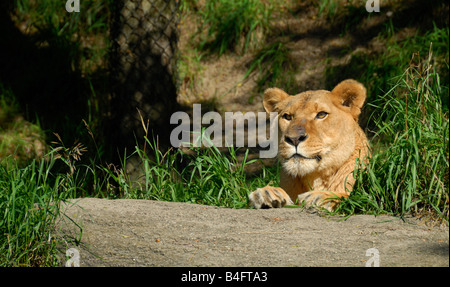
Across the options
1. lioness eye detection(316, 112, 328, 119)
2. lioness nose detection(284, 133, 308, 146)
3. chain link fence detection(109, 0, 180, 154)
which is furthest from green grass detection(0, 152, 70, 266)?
chain link fence detection(109, 0, 180, 154)

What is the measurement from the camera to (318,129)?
537cm

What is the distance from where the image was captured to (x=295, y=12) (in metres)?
10.5

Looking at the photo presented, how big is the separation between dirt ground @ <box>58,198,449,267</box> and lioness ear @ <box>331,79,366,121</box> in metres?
1.02

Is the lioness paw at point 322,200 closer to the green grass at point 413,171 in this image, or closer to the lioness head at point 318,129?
the green grass at point 413,171

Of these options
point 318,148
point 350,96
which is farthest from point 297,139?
point 350,96

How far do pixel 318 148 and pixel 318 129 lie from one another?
0.56 feet

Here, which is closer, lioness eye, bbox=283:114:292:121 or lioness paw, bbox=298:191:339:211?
lioness paw, bbox=298:191:339:211

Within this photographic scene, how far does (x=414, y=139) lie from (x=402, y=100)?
2.70 ft

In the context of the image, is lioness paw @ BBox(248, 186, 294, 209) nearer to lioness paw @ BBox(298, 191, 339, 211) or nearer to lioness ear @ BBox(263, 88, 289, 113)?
lioness paw @ BBox(298, 191, 339, 211)

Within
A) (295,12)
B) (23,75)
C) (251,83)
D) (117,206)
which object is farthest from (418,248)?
(23,75)

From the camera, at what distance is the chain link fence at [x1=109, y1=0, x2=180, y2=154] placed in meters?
7.04

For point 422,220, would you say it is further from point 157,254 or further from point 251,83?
point 251,83

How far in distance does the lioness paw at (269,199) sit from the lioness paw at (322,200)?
0.17m

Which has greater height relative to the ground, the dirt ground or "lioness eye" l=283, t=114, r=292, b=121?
"lioness eye" l=283, t=114, r=292, b=121
